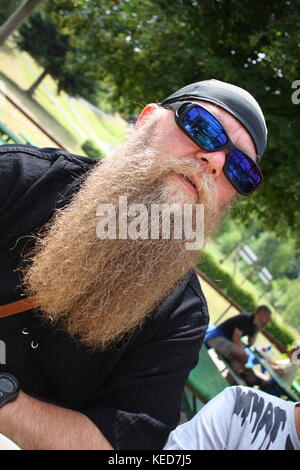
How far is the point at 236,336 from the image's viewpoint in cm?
568

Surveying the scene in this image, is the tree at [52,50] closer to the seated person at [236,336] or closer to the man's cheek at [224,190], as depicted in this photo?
the seated person at [236,336]

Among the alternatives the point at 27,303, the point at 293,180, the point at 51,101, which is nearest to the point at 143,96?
the point at 293,180

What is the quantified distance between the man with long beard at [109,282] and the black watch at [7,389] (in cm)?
9

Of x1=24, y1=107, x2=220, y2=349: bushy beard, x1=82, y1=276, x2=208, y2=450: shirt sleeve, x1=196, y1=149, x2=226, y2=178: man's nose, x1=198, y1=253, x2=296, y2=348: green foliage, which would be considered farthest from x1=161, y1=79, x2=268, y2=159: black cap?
x1=198, y1=253, x2=296, y2=348: green foliage

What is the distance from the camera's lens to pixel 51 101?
29.6 metres

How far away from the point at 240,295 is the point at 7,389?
55.7 ft

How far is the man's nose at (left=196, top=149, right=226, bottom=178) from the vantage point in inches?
68.1

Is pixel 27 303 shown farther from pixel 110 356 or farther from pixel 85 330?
pixel 110 356

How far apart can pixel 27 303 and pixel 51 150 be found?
68 centimetres

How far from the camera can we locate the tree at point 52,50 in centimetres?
2405

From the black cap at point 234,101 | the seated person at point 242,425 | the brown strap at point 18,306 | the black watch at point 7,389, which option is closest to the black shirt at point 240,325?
the seated person at point 242,425

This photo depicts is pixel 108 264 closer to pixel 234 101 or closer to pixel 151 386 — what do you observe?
pixel 151 386

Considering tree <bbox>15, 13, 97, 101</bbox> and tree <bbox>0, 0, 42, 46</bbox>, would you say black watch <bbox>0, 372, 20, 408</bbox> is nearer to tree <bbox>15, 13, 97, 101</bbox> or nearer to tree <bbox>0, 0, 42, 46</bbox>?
tree <bbox>0, 0, 42, 46</bbox>

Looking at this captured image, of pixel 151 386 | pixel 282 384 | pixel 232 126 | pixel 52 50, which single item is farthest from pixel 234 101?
pixel 52 50
